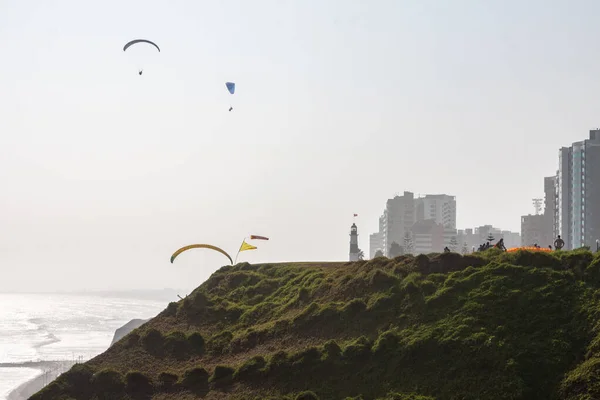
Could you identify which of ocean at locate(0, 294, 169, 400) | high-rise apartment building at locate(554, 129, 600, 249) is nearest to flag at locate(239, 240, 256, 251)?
ocean at locate(0, 294, 169, 400)

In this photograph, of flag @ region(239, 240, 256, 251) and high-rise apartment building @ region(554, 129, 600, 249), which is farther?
high-rise apartment building @ region(554, 129, 600, 249)

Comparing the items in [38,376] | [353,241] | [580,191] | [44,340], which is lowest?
[38,376]

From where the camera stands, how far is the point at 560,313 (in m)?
28.8

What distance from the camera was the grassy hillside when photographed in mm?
26578

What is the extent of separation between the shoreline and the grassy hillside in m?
32.5

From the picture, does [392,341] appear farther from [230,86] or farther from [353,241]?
[353,241]

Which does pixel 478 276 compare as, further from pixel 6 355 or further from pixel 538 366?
pixel 6 355

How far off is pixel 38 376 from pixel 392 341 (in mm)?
66755

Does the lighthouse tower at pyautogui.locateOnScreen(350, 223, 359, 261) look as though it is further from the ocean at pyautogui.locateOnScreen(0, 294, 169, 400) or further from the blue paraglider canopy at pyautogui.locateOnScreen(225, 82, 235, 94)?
the ocean at pyautogui.locateOnScreen(0, 294, 169, 400)

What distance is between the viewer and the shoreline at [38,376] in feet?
249

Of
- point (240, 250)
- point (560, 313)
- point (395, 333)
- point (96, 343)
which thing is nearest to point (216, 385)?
point (395, 333)

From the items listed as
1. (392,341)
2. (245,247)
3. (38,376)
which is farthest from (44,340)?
(392,341)

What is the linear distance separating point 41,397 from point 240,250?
20.5 meters

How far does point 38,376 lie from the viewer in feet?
287
